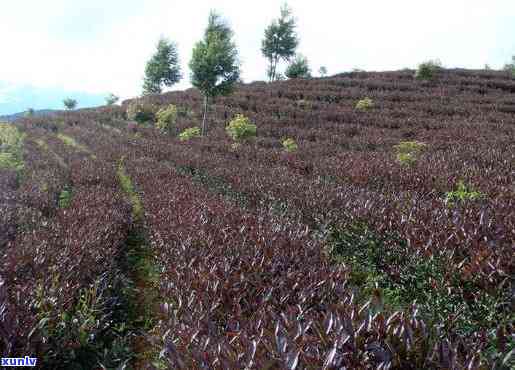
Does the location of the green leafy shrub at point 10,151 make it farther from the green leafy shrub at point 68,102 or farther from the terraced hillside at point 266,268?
the green leafy shrub at point 68,102

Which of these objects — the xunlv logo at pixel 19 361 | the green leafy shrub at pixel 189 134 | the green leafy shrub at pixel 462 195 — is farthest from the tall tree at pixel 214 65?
the xunlv logo at pixel 19 361

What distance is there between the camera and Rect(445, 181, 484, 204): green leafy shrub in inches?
248

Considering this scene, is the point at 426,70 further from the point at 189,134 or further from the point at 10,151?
the point at 10,151

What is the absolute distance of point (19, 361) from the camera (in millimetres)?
2523

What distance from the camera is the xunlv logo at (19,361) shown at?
2457 millimetres

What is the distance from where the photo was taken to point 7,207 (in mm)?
6512

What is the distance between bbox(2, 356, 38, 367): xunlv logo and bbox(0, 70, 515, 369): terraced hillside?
0.19 feet

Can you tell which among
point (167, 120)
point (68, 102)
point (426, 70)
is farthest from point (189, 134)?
point (68, 102)

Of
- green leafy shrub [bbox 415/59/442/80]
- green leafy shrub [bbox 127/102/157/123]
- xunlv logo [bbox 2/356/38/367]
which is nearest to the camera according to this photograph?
xunlv logo [bbox 2/356/38/367]

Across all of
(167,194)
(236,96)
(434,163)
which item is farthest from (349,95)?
(167,194)

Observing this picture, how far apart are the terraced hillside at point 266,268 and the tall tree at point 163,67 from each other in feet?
86.1

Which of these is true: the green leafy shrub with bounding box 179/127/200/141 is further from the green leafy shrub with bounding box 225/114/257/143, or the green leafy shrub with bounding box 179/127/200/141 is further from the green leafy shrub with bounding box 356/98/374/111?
the green leafy shrub with bounding box 356/98/374/111

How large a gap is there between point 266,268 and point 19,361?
196 centimetres

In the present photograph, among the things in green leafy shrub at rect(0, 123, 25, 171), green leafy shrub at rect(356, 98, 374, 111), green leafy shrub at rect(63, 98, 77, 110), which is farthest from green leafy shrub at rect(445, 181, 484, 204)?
green leafy shrub at rect(63, 98, 77, 110)
